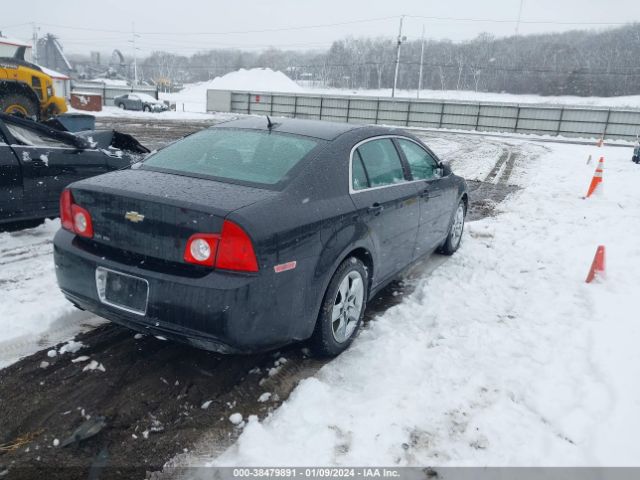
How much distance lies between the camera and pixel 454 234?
5.96 metres

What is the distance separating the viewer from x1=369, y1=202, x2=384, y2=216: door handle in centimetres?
359

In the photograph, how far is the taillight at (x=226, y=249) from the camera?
2.57 m

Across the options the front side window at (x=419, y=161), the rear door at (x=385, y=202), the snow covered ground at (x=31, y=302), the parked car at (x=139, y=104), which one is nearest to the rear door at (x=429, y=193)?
the front side window at (x=419, y=161)

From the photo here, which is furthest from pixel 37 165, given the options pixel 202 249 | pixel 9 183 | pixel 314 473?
pixel 314 473

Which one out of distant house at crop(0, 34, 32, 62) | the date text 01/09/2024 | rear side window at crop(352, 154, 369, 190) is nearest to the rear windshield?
rear side window at crop(352, 154, 369, 190)

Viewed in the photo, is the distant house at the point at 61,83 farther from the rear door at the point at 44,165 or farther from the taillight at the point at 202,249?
the taillight at the point at 202,249

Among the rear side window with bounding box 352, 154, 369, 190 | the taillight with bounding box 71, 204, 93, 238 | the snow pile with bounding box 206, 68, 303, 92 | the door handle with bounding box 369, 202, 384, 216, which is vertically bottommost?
the taillight with bounding box 71, 204, 93, 238

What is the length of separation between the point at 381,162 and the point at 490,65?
11694cm

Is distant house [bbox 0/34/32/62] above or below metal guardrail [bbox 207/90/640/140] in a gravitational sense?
above

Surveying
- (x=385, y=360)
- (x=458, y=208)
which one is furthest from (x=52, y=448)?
(x=458, y=208)

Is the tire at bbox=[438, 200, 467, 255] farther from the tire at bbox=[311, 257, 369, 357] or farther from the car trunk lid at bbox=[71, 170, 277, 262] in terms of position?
the car trunk lid at bbox=[71, 170, 277, 262]

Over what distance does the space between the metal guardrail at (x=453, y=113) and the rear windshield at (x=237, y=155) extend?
3043cm

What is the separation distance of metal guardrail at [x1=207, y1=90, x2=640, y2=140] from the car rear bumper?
31.6 meters

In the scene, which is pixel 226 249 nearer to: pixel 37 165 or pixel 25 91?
pixel 37 165
